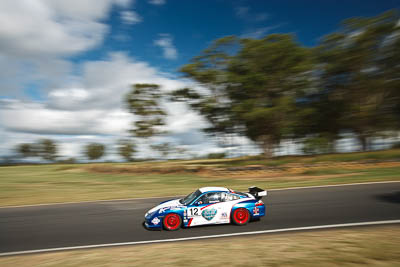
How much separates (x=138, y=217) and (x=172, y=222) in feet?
7.93

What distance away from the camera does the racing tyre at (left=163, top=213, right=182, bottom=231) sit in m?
7.96

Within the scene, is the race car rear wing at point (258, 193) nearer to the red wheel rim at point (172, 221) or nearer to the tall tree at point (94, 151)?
the red wheel rim at point (172, 221)

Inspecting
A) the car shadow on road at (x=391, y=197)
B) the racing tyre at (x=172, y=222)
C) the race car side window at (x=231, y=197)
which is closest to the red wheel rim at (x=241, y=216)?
the race car side window at (x=231, y=197)

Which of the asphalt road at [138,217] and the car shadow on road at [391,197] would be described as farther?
the car shadow on road at [391,197]

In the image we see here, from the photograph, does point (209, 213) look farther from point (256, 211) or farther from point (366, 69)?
point (366, 69)

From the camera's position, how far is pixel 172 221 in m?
8.00

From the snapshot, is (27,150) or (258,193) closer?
(258,193)

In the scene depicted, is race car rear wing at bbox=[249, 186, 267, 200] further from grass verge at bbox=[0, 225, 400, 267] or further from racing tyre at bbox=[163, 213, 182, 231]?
racing tyre at bbox=[163, 213, 182, 231]

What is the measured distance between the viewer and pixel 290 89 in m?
28.8

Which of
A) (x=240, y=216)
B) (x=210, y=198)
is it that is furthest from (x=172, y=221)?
(x=240, y=216)

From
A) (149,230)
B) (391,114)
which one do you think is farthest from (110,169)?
(391,114)

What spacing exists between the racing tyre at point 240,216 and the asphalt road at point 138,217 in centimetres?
19

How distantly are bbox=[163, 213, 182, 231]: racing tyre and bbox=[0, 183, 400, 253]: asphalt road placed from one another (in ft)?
0.55

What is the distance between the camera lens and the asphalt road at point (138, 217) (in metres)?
7.90
